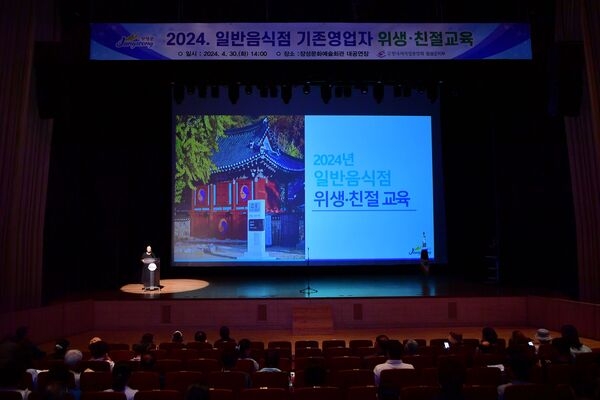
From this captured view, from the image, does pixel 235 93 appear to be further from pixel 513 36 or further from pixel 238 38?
pixel 513 36

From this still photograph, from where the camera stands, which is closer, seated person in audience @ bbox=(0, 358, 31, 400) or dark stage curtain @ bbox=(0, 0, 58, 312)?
seated person in audience @ bbox=(0, 358, 31, 400)

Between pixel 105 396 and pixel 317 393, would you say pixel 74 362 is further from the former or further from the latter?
pixel 317 393

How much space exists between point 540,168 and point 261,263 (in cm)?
753

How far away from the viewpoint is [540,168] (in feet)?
44.4

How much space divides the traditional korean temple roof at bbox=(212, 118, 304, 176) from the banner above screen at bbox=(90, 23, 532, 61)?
4.29m

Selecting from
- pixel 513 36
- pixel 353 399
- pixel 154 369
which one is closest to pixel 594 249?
pixel 513 36

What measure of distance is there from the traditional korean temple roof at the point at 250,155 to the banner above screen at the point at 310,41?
4.29 m

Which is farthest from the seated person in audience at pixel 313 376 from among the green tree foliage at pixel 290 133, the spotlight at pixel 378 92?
the green tree foliage at pixel 290 133

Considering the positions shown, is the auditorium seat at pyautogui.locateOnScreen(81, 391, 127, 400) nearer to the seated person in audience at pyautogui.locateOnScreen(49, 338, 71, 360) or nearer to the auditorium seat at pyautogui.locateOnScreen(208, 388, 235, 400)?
the auditorium seat at pyautogui.locateOnScreen(208, 388, 235, 400)

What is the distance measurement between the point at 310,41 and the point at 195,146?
5.45 meters

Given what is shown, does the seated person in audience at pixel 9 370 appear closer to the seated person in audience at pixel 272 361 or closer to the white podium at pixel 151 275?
the seated person in audience at pixel 272 361

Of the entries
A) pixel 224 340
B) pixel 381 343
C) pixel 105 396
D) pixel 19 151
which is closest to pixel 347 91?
pixel 19 151

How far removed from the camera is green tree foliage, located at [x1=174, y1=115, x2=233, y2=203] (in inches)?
579

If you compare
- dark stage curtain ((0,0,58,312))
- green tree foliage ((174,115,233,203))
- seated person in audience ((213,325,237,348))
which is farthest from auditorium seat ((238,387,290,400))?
green tree foliage ((174,115,233,203))
